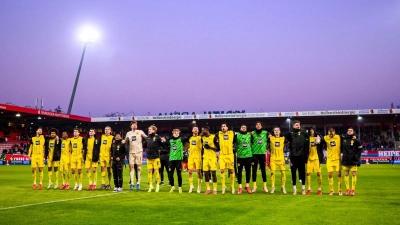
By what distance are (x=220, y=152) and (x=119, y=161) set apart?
12.5 feet

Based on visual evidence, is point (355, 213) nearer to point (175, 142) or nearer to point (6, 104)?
point (175, 142)

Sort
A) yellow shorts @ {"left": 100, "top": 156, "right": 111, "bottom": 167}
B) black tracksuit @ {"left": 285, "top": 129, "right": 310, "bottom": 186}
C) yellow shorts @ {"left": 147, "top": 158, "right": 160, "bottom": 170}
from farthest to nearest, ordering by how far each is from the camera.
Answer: yellow shorts @ {"left": 100, "top": 156, "right": 111, "bottom": 167} < yellow shorts @ {"left": 147, "top": 158, "right": 160, "bottom": 170} < black tracksuit @ {"left": 285, "top": 129, "right": 310, "bottom": 186}

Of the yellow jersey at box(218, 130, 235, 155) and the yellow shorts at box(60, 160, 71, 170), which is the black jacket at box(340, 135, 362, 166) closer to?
the yellow jersey at box(218, 130, 235, 155)

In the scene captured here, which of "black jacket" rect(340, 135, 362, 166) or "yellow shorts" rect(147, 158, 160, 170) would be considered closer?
"black jacket" rect(340, 135, 362, 166)

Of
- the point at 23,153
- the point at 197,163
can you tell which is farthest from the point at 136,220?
the point at 23,153

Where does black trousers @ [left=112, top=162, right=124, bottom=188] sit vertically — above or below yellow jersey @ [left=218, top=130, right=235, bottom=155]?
below

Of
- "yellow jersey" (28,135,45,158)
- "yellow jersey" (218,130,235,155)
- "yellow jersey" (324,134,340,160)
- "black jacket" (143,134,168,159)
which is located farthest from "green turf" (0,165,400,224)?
"yellow jersey" (28,135,45,158)

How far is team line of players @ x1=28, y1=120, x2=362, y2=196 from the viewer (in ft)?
40.8

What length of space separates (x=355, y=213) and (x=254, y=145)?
520cm

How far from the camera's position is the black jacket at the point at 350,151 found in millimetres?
12141

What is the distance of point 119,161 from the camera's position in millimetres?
13906

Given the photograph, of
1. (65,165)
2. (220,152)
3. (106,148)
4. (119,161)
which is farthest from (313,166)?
(65,165)

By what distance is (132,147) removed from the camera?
14164 mm

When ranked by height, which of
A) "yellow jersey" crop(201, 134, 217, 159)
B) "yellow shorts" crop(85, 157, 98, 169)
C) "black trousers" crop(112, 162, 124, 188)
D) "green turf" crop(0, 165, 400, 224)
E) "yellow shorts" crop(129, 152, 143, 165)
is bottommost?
"green turf" crop(0, 165, 400, 224)
